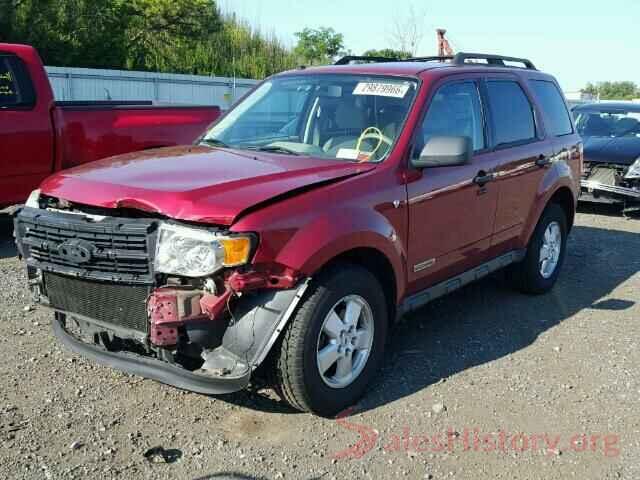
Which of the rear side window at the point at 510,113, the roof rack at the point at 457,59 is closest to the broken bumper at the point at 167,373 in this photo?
the rear side window at the point at 510,113

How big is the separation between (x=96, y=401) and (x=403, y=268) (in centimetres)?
189

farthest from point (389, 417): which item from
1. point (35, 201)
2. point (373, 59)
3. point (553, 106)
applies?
point (553, 106)

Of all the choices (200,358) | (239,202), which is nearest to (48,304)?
(200,358)

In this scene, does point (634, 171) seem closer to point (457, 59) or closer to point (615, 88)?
point (457, 59)

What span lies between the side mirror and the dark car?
6.52 m

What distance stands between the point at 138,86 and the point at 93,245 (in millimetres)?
13876

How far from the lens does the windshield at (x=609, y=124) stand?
35.7 feet

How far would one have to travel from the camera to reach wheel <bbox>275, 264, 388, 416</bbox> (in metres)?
3.41

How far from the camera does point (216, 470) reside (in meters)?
3.22

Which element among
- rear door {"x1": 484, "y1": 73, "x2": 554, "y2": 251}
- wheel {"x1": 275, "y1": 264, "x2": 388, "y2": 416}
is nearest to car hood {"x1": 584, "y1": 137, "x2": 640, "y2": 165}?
rear door {"x1": 484, "y1": 73, "x2": 554, "y2": 251}

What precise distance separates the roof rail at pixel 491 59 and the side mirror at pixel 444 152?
1.32 meters

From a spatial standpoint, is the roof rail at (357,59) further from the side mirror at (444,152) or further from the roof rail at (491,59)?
the side mirror at (444,152)

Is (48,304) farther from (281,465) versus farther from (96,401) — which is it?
(281,465)

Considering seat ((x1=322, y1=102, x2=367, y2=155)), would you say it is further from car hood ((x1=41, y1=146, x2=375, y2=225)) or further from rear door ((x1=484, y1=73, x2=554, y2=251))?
rear door ((x1=484, y1=73, x2=554, y2=251))
